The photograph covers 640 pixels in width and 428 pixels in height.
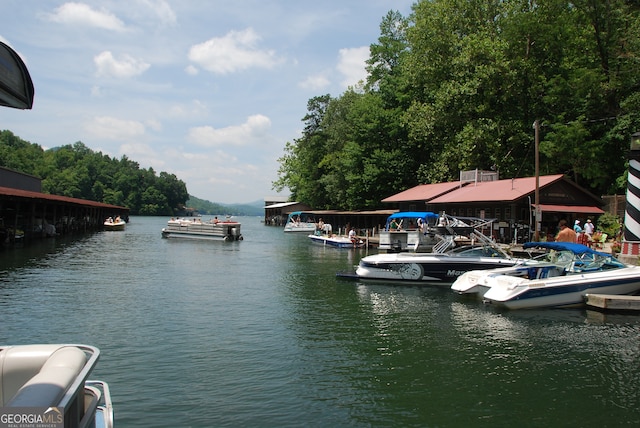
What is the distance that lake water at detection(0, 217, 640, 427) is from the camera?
840 cm

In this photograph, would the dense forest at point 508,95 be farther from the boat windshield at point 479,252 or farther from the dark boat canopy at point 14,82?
the dark boat canopy at point 14,82

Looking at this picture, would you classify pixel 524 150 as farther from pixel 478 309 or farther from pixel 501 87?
pixel 478 309

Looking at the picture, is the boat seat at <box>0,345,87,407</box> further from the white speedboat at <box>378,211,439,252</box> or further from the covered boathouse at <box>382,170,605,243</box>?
the covered boathouse at <box>382,170,605,243</box>

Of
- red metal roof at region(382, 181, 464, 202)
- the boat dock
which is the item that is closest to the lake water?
the boat dock

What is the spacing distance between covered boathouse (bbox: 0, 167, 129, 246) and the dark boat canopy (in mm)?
31223

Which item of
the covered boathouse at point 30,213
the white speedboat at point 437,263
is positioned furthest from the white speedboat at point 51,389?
the covered boathouse at point 30,213

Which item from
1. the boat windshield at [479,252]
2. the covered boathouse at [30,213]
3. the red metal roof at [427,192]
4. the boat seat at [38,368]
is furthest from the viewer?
the red metal roof at [427,192]

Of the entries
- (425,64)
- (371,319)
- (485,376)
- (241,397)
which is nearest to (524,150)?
(425,64)

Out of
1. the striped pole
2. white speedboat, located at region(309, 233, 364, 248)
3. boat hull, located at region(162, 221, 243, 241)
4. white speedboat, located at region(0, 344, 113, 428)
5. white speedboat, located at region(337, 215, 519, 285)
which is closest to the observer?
white speedboat, located at region(0, 344, 113, 428)

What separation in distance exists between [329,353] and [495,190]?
2732 cm

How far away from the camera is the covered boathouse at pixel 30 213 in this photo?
119 feet

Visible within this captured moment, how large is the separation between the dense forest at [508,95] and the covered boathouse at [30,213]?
1241 inches

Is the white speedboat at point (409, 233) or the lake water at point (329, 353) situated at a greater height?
the white speedboat at point (409, 233)

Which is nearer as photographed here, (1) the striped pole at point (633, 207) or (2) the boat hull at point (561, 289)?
(2) the boat hull at point (561, 289)
